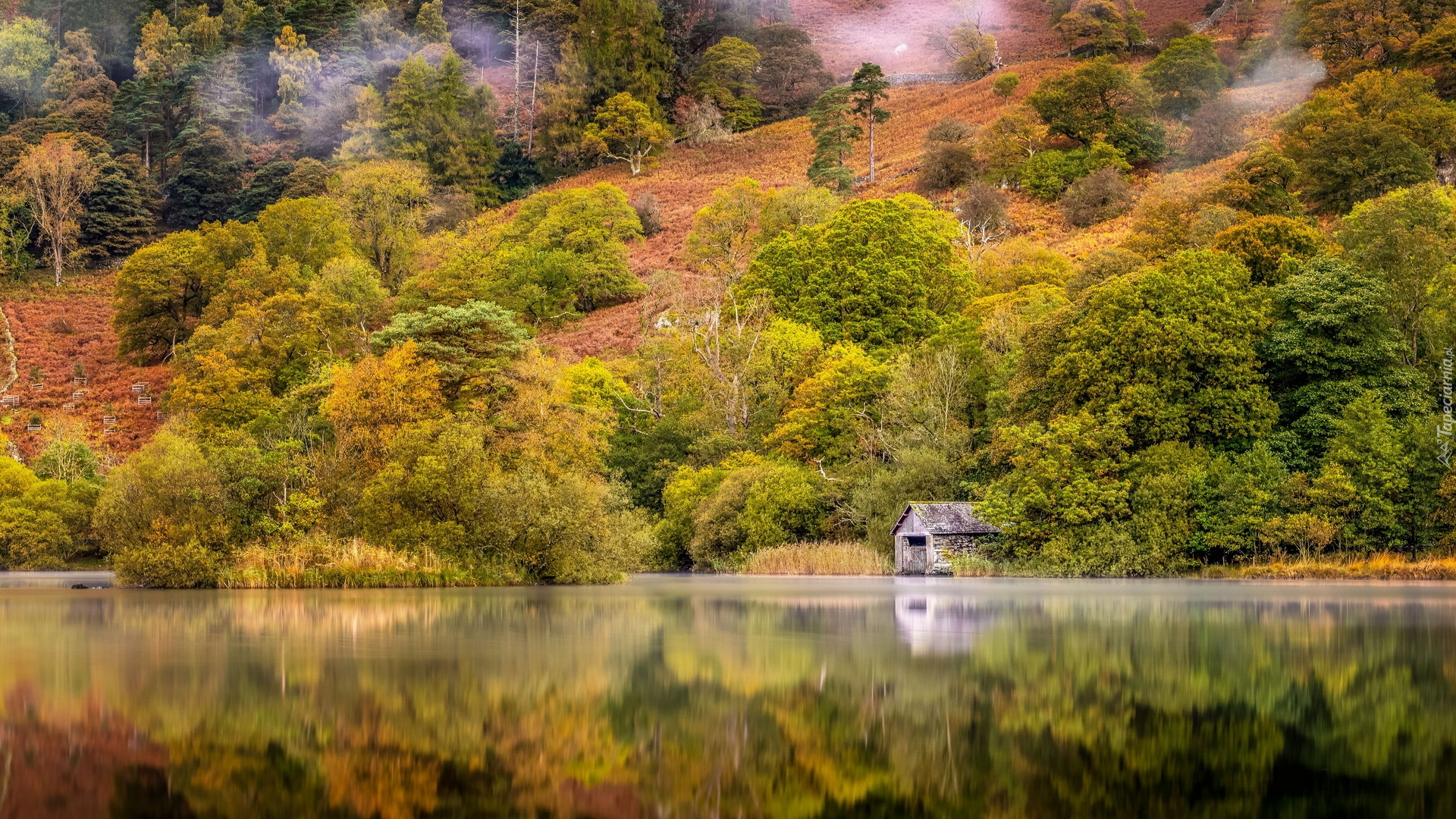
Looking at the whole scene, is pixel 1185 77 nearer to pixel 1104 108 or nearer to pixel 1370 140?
pixel 1104 108

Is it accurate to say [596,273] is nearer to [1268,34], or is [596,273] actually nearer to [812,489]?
[812,489]

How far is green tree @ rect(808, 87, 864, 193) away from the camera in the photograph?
101688 millimetres

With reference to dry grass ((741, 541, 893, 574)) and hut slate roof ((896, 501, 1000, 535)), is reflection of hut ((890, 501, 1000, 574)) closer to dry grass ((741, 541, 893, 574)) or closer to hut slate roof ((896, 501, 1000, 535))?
hut slate roof ((896, 501, 1000, 535))

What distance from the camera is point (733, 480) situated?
55031mm

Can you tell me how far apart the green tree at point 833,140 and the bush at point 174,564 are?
228ft

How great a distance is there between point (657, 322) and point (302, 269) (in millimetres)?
24761

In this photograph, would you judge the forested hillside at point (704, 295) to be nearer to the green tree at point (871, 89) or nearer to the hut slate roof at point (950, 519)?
the green tree at point (871, 89)

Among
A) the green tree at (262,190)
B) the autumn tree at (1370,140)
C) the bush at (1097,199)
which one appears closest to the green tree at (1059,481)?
the autumn tree at (1370,140)

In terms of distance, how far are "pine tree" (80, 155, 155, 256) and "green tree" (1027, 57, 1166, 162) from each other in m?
77.7

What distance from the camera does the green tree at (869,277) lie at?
66812 millimetres

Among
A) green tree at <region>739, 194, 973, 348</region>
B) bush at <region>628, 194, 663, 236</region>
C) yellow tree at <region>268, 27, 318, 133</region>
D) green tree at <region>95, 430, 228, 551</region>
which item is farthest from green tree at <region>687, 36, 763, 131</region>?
green tree at <region>95, 430, 228, 551</region>

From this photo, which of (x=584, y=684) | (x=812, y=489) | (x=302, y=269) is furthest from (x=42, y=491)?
(x=584, y=684)

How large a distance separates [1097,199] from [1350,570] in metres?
50.7

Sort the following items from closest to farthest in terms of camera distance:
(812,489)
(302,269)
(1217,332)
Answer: (1217,332) < (812,489) < (302,269)
